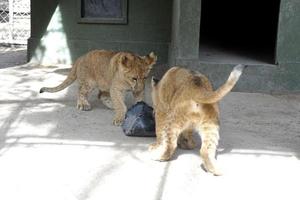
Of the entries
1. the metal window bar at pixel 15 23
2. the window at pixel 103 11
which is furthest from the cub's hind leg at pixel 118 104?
the metal window bar at pixel 15 23

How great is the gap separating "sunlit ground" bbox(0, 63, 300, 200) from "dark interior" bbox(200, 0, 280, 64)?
2.55m

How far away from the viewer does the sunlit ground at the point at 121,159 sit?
14.8ft

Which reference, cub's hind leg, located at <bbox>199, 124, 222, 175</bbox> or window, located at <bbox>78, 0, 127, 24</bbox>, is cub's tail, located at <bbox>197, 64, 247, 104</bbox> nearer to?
cub's hind leg, located at <bbox>199, 124, 222, 175</bbox>

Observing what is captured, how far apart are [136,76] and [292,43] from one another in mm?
3145

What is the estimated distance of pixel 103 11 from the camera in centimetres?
1071

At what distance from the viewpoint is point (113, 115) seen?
6.92 metres

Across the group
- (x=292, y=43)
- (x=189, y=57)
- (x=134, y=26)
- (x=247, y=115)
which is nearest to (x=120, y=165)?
(x=247, y=115)

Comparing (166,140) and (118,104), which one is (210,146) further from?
(118,104)

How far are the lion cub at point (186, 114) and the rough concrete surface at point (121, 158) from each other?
0.53 feet

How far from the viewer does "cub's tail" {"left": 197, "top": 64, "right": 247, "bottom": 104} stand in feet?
14.1

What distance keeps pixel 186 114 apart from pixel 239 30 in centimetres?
931

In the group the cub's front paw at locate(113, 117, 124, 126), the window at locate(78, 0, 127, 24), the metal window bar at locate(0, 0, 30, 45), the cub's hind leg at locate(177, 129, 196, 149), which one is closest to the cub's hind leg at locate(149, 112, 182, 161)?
the cub's hind leg at locate(177, 129, 196, 149)

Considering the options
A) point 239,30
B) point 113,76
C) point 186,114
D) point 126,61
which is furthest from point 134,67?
point 239,30

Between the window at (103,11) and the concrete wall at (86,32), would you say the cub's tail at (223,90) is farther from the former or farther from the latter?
the window at (103,11)
